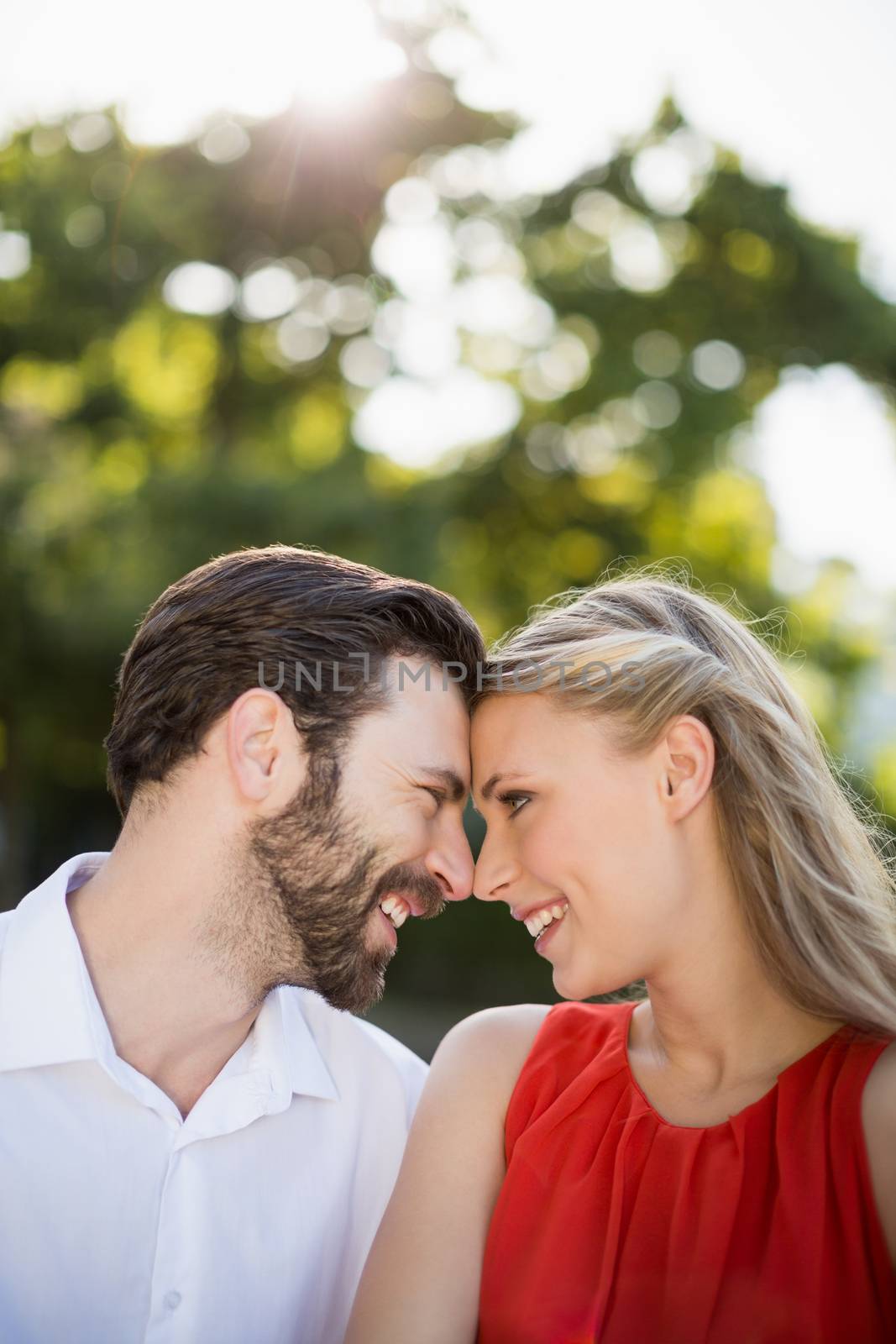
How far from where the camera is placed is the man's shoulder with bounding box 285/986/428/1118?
2520 millimetres

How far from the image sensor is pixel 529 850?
2.24 meters

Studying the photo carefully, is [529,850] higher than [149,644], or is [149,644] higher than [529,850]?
[149,644]

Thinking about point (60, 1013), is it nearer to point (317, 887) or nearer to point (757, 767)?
point (317, 887)

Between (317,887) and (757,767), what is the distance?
3.05 ft

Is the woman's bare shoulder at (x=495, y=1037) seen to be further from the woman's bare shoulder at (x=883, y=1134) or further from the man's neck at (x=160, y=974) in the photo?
the woman's bare shoulder at (x=883, y=1134)

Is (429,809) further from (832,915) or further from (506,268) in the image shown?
(506,268)

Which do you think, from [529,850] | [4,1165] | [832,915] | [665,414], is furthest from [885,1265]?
[665,414]

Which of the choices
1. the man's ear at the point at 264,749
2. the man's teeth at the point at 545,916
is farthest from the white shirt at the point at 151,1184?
the man's teeth at the point at 545,916

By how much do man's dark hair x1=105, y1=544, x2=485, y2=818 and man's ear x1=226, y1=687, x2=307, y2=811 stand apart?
0.12ft

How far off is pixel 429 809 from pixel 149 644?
704mm

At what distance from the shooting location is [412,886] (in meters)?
2.44

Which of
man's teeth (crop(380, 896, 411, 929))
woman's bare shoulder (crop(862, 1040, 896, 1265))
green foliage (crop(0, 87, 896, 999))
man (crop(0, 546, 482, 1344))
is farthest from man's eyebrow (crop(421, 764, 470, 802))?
green foliage (crop(0, 87, 896, 999))

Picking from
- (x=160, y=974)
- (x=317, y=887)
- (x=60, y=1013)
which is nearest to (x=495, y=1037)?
(x=317, y=887)

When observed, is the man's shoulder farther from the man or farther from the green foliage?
the green foliage
